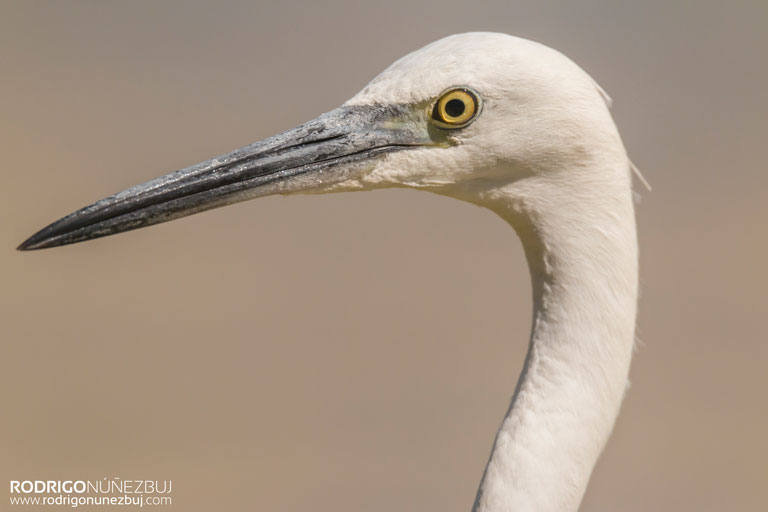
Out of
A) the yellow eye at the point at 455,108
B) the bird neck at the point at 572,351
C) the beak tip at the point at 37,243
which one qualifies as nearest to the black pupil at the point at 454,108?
the yellow eye at the point at 455,108

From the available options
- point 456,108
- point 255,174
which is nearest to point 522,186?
point 456,108

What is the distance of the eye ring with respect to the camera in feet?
8.58

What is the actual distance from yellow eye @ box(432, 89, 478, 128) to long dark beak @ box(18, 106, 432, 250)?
0.13 m

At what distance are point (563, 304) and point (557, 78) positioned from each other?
741 mm

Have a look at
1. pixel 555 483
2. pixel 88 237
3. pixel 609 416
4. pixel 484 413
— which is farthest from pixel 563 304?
pixel 484 413

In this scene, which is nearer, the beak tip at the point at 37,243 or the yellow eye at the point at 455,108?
the yellow eye at the point at 455,108

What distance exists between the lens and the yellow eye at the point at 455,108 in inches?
103

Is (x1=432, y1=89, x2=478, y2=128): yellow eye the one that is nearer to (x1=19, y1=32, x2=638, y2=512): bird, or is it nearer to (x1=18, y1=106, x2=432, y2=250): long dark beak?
(x1=19, y1=32, x2=638, y2=512): bird

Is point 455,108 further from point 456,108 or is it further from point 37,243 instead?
point 37,243

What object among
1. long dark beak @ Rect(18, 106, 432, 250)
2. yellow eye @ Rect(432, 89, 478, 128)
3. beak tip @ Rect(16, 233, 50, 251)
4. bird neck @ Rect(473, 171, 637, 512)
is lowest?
bird neck @ Rect(473, 171, 637, 512)

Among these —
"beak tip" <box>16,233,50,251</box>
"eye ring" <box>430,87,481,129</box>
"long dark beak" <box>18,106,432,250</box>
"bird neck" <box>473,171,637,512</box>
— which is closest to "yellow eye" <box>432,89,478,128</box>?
"eye ring" <box>430,87,481,129</box>

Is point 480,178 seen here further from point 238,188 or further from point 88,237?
point 88,237

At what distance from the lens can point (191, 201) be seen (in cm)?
278

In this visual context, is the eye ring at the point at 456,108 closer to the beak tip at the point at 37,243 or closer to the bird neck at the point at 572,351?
the bird neck at the point at 572,351
